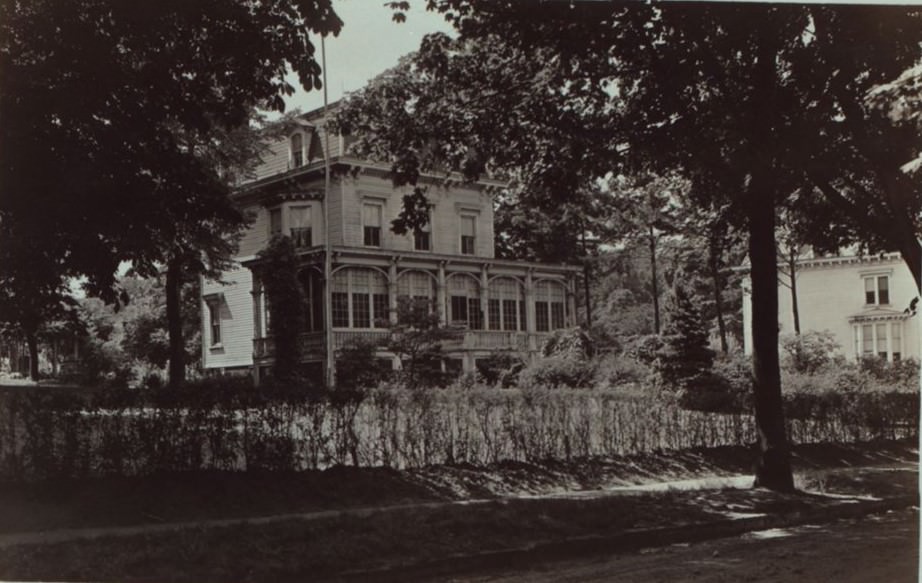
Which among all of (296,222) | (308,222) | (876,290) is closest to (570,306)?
(308,222)

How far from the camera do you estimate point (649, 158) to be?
39.7 feet

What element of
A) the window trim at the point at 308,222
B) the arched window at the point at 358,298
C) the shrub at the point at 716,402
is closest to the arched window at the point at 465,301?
Answer: the arched window at the point at 358,298

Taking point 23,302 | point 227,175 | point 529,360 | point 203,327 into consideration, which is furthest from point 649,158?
point 203,327

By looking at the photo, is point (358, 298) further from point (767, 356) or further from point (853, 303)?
point (853, 303)

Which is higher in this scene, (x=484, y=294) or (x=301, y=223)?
(x=301, y=223)

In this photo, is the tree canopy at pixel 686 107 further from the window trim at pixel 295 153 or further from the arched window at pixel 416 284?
the window trim at pixel 295 153

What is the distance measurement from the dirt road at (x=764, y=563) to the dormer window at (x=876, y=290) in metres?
46.5

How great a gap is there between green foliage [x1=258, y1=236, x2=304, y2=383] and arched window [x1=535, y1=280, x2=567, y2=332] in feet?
46.7

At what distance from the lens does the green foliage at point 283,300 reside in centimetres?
3122

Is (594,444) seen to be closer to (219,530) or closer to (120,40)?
(219,530)

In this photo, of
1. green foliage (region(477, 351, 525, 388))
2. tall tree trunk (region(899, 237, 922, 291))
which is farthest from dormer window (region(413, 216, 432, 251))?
tall tree trunk (region(899, 237, 922, 291))

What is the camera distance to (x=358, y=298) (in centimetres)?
3556

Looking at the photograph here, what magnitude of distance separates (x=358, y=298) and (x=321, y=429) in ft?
78.4

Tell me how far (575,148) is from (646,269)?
208ft
